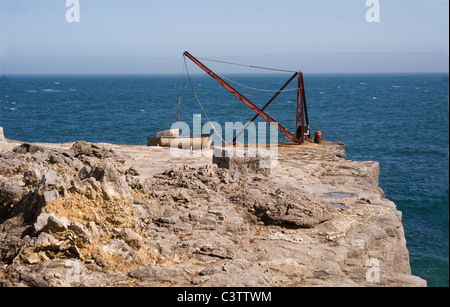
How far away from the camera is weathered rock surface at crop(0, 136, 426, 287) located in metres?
7.44

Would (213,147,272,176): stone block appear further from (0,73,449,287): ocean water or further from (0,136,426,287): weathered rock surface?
(0,73,449,287): ocean water

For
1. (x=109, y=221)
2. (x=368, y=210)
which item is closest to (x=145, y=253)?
(x=109, y=221)

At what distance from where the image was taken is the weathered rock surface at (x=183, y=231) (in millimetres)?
7438

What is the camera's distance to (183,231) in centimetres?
894

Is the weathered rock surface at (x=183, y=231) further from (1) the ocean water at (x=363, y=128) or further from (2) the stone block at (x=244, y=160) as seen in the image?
(1) the ocean water at (x=363, y=128)

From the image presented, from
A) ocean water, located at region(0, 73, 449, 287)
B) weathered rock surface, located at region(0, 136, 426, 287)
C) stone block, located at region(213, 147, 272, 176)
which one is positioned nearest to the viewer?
weathered rock surface, located at region(0, 136, 426, 287)

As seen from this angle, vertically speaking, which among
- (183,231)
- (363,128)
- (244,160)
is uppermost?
(244,160)

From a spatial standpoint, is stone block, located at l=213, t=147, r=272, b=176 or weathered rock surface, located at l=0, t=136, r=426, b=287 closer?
weathered rock surface, located at l=0, t=136, r=426, b=287

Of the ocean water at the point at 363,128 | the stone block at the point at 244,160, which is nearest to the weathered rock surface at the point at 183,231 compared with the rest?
the stone block at the point at 244,160

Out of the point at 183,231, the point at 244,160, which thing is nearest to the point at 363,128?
the point at 244,160

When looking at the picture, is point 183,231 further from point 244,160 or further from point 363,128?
point 363,128

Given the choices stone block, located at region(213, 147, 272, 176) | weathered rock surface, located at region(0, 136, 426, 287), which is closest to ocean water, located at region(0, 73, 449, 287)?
weathered rock surface, located at region(0, 136, 426, 287)
